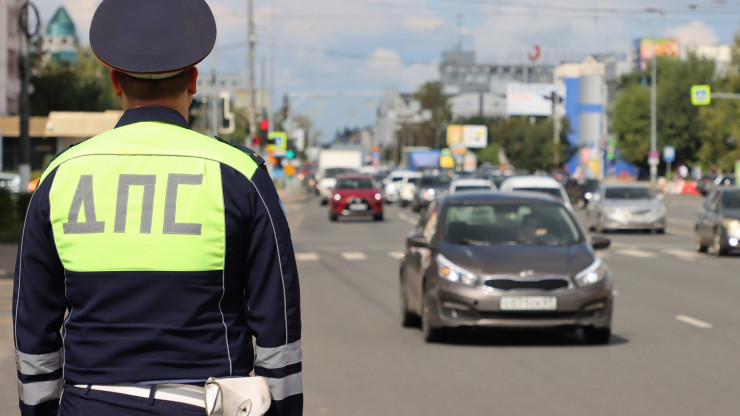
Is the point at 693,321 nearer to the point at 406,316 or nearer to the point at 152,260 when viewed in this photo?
the point at 406,316

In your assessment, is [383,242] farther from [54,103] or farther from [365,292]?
[54,103]

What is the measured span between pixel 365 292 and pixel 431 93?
7156 inches

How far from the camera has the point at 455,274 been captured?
480 inches

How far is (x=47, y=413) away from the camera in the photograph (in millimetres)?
3299

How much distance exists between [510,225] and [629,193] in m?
25.3

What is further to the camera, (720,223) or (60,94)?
(60,94)

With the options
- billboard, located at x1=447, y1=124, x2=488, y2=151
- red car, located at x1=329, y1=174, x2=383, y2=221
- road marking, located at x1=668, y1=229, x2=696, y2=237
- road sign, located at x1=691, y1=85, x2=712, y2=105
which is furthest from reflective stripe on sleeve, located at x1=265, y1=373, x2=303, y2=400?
billboard, located at x1=447, y1=124, x2=488, y2=151

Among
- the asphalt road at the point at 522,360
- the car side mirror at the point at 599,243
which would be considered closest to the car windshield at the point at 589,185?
the asphalt road at the point at 522,360

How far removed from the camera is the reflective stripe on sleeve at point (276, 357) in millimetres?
3227

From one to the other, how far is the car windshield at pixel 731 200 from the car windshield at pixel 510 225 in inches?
560

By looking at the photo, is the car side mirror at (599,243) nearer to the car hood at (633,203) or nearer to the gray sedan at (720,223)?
the gray sedan at (720,223)

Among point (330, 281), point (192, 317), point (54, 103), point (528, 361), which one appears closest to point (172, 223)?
point (192, 317)

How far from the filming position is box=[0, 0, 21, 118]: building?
256 ft

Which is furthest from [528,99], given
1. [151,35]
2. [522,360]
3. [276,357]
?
[276,357]
